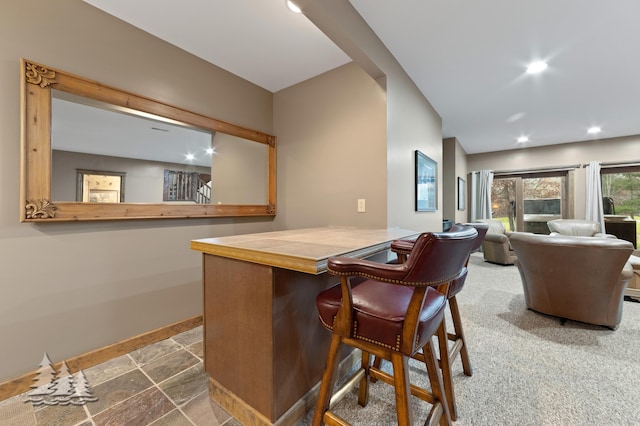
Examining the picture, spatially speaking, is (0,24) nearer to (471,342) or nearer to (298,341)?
(298,341)

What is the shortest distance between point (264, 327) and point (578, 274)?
281 cm

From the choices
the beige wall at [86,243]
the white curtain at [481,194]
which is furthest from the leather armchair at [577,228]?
the beige wall at [86,243]

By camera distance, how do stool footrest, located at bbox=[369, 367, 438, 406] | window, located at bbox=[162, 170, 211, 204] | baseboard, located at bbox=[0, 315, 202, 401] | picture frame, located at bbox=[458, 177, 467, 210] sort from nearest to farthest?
stool footrest, located at bbox=[369, 367, 438, 406], baseboard, located at bbox=[0, 315, 202, 401], window, located at bbox=[162, 170, 211, 204], picture frame, located at bbox=[458, 177, 467, 210]

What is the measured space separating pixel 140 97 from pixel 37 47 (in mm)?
567

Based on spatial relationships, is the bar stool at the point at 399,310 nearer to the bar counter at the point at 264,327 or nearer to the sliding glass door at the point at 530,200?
the bar counter at the point at 264,327

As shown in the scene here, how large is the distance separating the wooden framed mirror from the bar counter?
41.1 inches

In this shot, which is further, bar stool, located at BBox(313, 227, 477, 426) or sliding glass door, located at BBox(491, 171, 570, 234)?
sliding glass door, located at BBox(491, 171, 570, 234)

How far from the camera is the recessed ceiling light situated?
262cm

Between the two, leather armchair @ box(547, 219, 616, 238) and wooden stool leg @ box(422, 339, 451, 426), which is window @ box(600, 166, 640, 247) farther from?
wooden stool leg @ box(422, 339, 451, 426)

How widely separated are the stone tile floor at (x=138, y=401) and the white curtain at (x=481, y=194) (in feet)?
22.4

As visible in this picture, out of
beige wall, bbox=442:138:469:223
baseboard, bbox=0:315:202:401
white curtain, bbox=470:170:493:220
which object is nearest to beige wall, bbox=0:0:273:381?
baseboard, bbox=0:315:202:401

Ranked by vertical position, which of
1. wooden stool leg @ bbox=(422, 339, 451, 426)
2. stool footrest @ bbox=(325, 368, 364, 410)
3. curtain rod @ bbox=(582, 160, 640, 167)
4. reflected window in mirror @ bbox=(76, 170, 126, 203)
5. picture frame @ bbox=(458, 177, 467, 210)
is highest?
curtain rod @ bbox=(582, 160, 640, 167)

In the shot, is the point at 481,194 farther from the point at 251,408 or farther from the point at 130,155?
the point at 130,155

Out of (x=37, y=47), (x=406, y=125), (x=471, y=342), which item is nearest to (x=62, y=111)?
(x=37, y=47)
